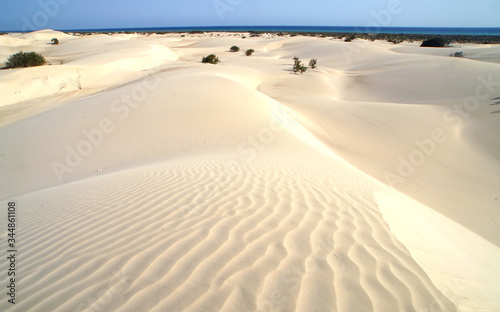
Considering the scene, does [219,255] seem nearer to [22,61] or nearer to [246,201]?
[246,201]

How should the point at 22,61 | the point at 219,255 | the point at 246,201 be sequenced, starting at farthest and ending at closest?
the point at 22,61, the point at 246,201, the point at 219,255

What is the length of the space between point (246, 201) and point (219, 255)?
1199 millimetres

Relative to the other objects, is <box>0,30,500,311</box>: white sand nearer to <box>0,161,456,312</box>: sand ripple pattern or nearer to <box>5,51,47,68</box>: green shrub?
<box>0,161,456,312</box>: sand ripple pattern

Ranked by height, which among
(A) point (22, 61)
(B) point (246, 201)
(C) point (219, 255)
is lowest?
(A) point (22, 61)

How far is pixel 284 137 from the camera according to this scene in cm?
755

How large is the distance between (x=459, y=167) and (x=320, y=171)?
6227 mm

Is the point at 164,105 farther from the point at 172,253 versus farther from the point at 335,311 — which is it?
the point at 335,311

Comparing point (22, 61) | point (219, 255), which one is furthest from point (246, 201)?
point (22, 61)

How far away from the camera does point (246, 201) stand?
10.8ft

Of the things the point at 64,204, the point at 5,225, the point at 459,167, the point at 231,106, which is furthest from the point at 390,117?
the point at 5,225

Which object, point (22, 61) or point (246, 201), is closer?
point (246, 201)

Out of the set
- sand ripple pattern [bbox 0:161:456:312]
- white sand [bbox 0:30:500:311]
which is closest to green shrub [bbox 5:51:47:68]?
white sand [bbox 0:30:500:311]

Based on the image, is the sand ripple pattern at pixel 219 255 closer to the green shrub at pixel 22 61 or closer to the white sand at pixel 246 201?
the white sand at pixel 246 201

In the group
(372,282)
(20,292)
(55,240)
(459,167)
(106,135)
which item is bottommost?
(459,167)
